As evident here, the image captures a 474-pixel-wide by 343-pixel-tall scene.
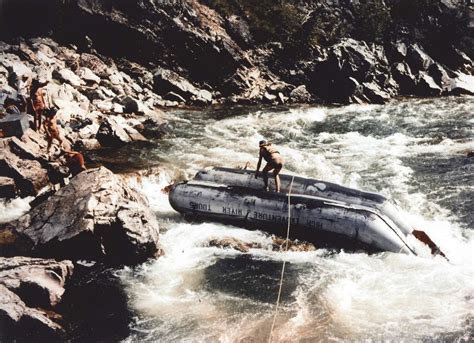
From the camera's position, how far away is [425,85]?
107 feet

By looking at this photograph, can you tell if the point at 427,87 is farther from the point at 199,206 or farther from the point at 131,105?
the point at 199,206

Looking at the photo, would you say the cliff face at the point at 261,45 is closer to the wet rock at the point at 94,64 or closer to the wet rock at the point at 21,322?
the wet rock at the point at 94,64

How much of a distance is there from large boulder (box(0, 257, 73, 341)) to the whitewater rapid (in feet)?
4.83

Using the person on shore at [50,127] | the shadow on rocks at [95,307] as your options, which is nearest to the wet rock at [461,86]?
the person on shore at [50,127]

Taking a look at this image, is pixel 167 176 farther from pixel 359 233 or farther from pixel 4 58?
pixel 4 58

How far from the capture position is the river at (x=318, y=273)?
28.9 feet

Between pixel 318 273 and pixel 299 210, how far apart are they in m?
1.95

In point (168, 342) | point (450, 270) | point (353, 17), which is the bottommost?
point (168, 342)

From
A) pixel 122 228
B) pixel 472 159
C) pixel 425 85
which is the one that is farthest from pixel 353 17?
pixel 122 228

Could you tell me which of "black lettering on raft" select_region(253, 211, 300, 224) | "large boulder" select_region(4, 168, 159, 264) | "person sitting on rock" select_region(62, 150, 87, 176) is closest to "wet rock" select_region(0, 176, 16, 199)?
"person sitting on rock" select_region(62, 150, 87, 176)

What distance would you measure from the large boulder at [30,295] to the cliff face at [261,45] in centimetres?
1921

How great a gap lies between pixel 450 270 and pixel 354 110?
60.2 feet

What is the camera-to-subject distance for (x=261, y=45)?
34188 mm

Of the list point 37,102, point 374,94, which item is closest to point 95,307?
point 37,102
